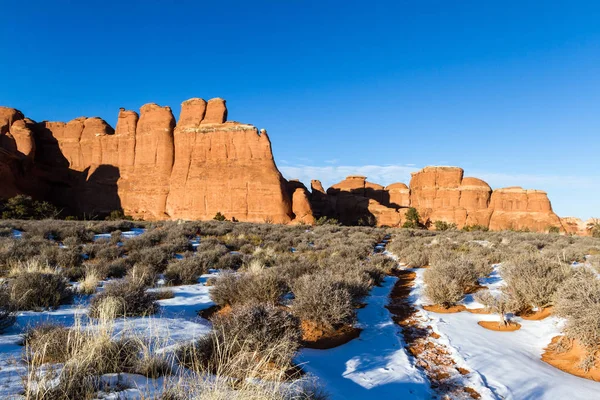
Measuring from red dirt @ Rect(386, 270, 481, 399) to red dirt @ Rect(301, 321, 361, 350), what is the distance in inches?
35.2

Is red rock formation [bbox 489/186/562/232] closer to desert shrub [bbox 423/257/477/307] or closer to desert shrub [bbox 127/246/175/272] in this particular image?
desert shrub [bbox 423/257/477/307]

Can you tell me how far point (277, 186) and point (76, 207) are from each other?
102ft

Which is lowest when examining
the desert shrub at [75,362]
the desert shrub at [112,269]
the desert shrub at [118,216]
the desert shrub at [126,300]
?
the desert shrub at [118,216]

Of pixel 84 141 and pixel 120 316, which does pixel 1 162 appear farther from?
pixel 120 316

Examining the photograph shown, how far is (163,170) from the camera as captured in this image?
47125 mm

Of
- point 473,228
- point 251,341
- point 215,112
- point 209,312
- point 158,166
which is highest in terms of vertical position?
point 215,112

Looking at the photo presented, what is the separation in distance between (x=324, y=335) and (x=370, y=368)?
1019mm

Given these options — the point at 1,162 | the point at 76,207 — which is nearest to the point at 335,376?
the point at 1,162

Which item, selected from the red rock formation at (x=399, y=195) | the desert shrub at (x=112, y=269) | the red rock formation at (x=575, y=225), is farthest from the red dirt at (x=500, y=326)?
the red rock formation at (x=575, y=225)

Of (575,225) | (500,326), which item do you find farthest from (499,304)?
(575,225)

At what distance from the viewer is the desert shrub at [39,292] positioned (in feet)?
15.9

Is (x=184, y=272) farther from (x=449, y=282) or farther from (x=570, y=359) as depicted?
(x=570, y=359)

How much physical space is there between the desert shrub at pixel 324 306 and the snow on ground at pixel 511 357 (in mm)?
1645

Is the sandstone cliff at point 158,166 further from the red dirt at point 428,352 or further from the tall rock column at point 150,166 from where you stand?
the red dirt at point 428,352
